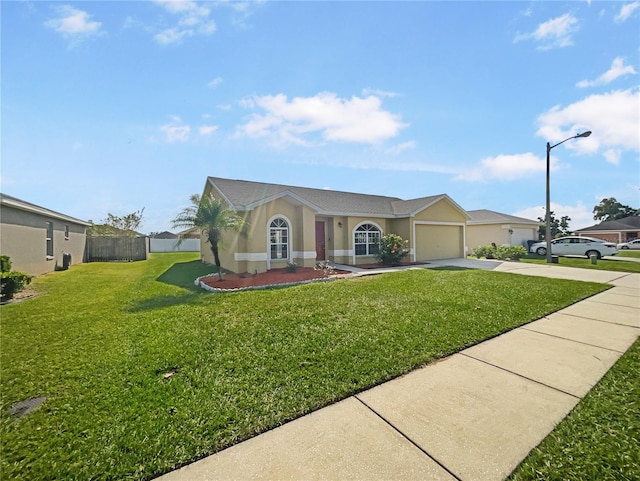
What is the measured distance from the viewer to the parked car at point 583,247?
19203 mm

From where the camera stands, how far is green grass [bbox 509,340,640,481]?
219 centimetres

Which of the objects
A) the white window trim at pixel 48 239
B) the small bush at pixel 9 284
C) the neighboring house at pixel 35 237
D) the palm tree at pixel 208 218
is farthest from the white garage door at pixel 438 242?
the white window trim at pixel 48 239

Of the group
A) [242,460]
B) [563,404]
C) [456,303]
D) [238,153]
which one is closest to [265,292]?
[456,303]

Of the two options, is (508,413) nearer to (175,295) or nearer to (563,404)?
(563,404)

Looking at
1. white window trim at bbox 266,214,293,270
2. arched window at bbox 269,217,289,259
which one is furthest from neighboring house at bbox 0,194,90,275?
arched window at bbox 269,217,289,259

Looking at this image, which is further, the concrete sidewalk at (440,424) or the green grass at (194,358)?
the green grass at (194,358)

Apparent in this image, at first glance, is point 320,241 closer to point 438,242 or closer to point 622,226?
point 438,242

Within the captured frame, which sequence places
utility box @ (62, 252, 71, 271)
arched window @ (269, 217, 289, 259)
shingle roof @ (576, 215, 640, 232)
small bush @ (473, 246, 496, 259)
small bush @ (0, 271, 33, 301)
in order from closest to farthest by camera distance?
small bush @ (0, 271, 33, 301) < arched window @ (269, 217, 289, 259) < utility box @ (62, 252, 71, 271) < small bush @ (473, 246, 496, 259) < shingle roof @ (576, 215, 640, 232)

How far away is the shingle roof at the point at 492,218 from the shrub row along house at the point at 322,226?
24.2 ft

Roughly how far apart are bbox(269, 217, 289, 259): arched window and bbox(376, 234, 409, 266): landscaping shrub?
5.54 meters

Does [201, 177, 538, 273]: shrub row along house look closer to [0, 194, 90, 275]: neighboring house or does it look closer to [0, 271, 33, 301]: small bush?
[0, 271, 33, 301]: small bush

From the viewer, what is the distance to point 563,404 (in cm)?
307

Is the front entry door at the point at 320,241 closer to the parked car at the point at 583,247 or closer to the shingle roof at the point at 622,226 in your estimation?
the parked car at the point at 583,247

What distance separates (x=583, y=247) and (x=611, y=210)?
4893cm
